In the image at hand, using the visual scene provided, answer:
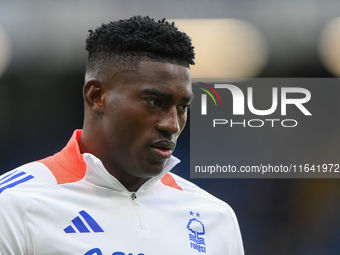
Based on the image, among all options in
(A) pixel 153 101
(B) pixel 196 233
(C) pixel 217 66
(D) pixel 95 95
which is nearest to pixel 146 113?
(A) pixel 153 101

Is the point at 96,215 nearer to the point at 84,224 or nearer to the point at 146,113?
the point at 84,224

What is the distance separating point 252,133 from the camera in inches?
140

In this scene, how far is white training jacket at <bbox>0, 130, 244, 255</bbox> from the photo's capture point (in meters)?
1.52

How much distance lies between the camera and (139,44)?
166cm

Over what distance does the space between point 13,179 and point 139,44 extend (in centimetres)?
53

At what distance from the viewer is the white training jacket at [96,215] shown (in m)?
1.52

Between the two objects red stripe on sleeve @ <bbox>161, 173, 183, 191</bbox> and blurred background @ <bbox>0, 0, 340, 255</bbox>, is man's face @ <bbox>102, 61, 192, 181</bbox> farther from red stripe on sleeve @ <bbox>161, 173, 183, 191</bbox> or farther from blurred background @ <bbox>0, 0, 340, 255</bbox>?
blurred background @ <bbox>0, 0, 340, 255</bbox>

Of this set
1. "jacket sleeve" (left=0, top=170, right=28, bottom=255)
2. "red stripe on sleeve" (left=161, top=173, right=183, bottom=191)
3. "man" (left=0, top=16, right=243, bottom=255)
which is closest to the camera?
"jacket sleeve" (left=0, top=170, right=28, bottom=255)

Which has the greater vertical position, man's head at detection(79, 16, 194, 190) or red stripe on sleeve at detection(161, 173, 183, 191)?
man's head at detection(79, 16, 194, 190)

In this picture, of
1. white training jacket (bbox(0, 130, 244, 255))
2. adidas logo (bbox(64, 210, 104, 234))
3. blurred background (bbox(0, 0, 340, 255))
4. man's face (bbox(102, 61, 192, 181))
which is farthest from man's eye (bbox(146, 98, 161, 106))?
blurred background (bbox(0, 0, 340, 255))

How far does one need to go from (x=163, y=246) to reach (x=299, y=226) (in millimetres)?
2019

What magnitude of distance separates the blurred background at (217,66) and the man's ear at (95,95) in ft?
5.98

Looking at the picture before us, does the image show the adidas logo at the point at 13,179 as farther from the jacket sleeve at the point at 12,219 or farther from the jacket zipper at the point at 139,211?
the jacket zipper at the point at 139,211

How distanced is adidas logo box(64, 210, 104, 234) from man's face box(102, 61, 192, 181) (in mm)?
186
